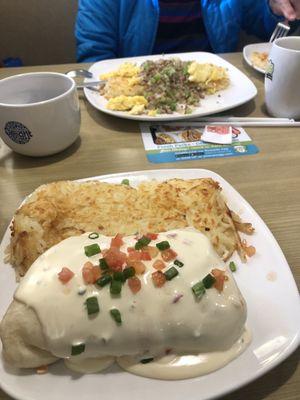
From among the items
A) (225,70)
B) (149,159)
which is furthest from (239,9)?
(149,159)

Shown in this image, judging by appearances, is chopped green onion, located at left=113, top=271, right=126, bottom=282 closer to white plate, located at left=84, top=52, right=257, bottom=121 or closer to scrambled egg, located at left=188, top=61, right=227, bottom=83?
white plate, located at left=84, top=52, right=257, bottom=121

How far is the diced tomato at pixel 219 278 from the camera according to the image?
0.76 m

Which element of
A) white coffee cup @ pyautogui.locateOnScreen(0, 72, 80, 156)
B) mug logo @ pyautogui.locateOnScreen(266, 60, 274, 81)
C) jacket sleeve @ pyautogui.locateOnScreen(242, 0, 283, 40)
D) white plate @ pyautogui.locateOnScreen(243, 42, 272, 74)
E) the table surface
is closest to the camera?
the table surface

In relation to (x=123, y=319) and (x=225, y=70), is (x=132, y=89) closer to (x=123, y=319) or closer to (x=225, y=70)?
(x=225, y=70)

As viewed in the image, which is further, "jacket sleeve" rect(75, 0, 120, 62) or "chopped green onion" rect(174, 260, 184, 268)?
"jacket sleeve" rect(75, 0, 120, 62)

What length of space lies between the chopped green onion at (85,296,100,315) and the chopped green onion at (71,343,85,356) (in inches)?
2.4

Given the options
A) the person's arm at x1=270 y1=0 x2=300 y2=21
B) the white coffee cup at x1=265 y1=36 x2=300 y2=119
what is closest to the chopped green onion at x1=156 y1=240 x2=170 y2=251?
the white coffee cup at x1=265 y1=36 x2=300 y2=119

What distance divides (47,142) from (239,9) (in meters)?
1.74

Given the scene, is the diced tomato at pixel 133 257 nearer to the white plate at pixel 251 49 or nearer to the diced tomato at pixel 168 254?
the diced tomato at pixel 168 254

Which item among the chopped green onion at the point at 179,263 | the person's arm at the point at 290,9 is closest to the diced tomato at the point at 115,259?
the chopped green onion at the point at 179,263

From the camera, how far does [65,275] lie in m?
0.75

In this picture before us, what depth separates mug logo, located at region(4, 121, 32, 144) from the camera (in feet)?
4.35

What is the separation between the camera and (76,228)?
987 mm

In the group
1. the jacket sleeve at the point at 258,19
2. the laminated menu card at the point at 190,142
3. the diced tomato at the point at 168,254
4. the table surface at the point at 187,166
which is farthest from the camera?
the jacket sleeve at the point at 258,19
